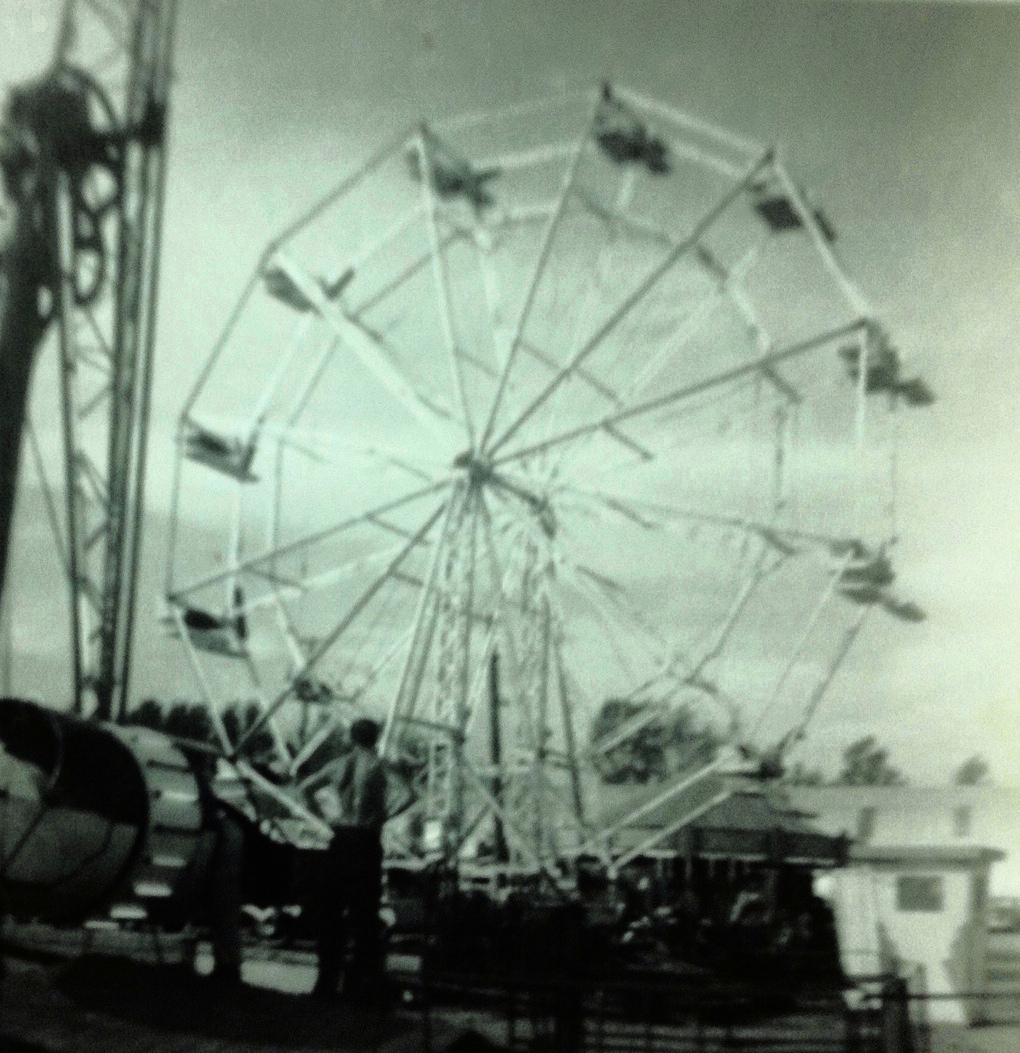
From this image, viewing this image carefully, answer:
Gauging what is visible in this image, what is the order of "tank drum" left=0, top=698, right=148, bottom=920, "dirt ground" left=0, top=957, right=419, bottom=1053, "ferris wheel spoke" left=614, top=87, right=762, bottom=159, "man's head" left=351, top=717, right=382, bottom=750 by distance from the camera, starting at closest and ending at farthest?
"dirt ground" left=0, top=957, right=419, bottom=1053 → "tank drum" left=0, top=698, right=148, bottom=920 → "man's head" left=351, top=717, right=382, bottom=750 → "ferris wheel spoke" left=614, top=87, right=762, bottom=159

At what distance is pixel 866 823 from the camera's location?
44.8 meters

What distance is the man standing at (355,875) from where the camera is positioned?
28.2ft

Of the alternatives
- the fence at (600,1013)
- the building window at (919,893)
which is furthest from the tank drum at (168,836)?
the building window at (919,893)

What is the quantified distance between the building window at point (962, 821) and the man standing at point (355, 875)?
32472 millimetres

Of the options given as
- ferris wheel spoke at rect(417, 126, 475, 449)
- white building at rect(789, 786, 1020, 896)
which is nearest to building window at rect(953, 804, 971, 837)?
white building at rect(789, 786, 1020, 896)

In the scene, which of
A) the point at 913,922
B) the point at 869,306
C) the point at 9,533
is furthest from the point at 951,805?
the point at 9,533

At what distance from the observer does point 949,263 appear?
1112cm

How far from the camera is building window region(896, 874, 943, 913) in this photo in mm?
20188

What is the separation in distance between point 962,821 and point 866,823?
249 inches

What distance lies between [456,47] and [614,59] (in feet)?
5.74

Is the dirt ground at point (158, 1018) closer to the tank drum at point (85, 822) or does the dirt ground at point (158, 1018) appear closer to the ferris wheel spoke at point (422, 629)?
the tank drum at point (85, 822)

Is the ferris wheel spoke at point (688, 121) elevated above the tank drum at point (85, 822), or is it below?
above

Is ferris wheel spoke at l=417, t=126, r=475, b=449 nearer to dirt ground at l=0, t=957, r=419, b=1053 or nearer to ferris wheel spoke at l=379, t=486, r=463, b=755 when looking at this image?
ferris wheel spoke at l=379, t=486, r=463, b=755

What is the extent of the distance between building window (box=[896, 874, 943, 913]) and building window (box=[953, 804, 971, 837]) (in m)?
19.1
